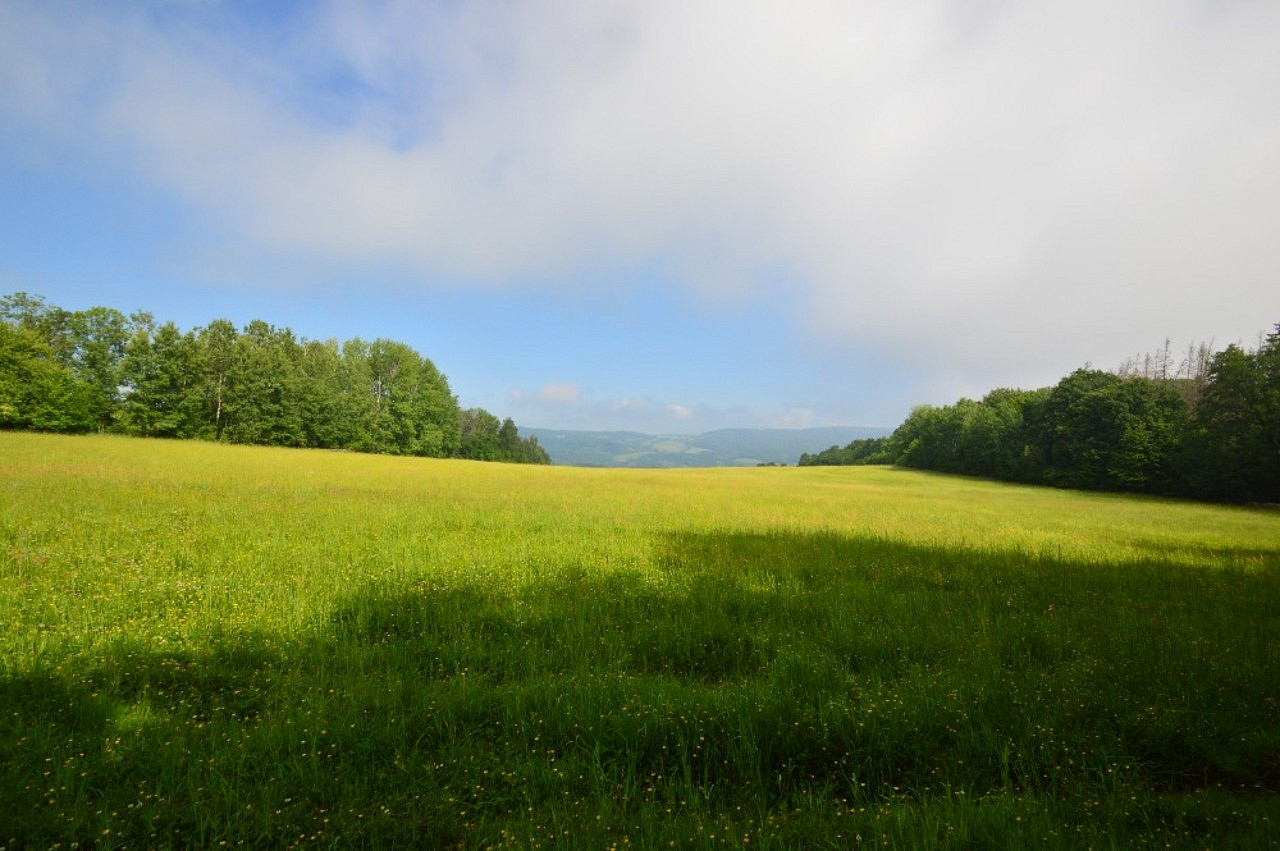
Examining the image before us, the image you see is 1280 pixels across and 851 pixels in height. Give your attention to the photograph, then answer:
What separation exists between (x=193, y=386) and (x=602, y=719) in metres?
77.3

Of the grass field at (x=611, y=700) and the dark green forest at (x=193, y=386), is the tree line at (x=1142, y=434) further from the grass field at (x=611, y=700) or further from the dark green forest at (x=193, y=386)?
the dark green forest at (x=193, y=386)

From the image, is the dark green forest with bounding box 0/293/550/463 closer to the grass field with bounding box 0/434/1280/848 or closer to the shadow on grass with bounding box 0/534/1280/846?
the grass field with bounding box 0/434/1280/848

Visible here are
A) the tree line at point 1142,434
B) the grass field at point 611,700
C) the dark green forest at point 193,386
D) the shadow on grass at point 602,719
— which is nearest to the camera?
the grass field at point 611,700

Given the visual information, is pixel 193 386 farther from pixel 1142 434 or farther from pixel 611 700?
pixel 1142 434

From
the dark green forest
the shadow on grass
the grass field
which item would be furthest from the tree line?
the dark green forest

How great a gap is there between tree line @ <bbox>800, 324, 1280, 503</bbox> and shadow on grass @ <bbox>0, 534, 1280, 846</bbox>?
5100cm

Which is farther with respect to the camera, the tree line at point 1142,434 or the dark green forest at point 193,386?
the dark green forest at point 193,386

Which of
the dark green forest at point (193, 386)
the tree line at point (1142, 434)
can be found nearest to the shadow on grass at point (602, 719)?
the tree line at point (1142, 434)

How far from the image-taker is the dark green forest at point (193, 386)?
2003 inches

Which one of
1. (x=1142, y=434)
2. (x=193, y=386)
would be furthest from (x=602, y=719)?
(x=193, y=386)

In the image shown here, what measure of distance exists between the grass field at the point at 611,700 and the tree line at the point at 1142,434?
152 feet

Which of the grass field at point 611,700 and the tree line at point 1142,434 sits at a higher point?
the tree line at point 1142,434

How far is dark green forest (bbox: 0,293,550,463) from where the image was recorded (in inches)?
2003

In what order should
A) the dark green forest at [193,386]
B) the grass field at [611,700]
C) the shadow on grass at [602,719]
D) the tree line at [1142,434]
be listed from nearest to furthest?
the grass field at [611,700] < the shadow on grass at [602,719] < the tree line at [1142,434] < the dark green forest at [193,386]
